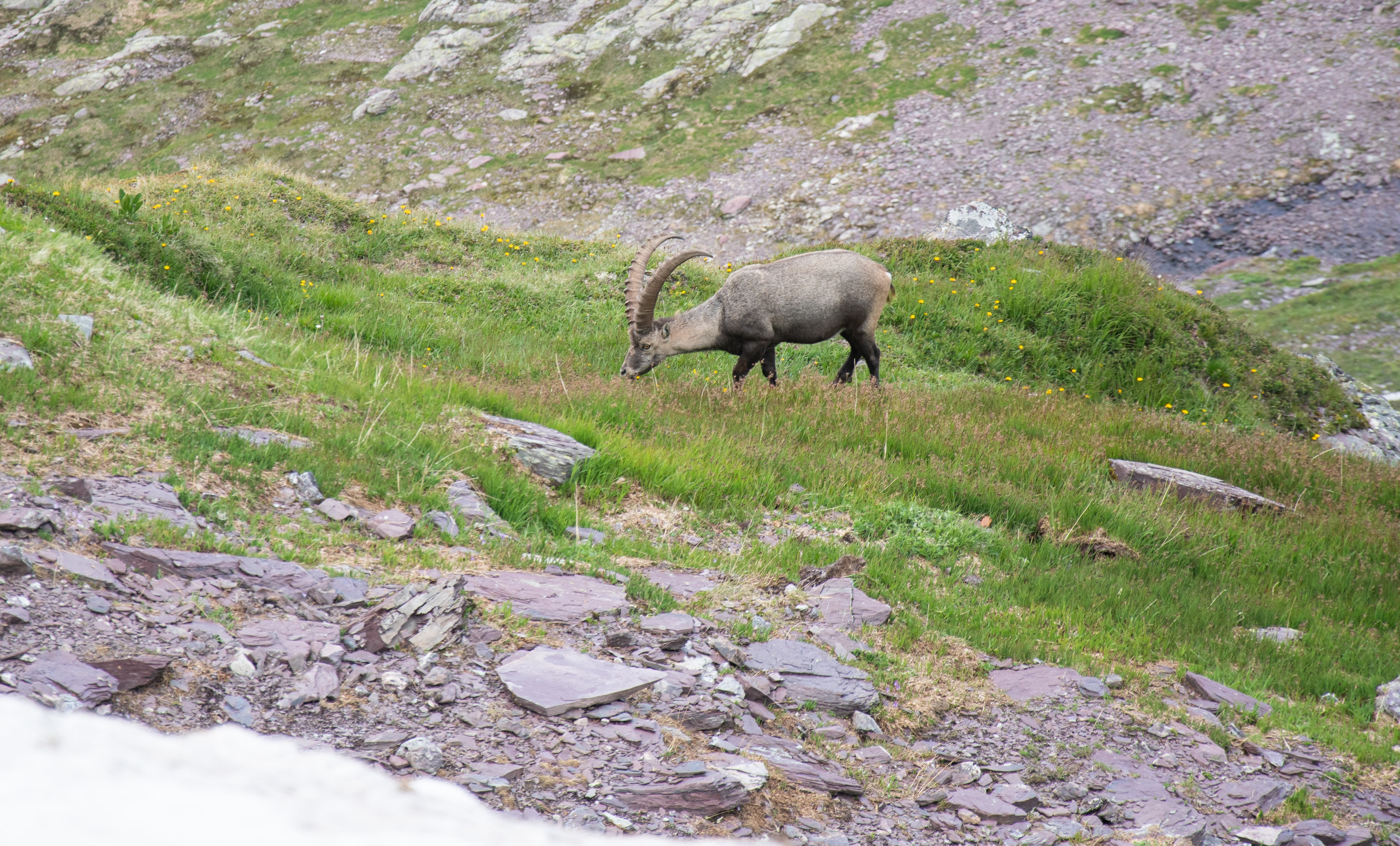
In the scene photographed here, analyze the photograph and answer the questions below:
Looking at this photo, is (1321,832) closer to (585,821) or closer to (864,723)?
(864,723)

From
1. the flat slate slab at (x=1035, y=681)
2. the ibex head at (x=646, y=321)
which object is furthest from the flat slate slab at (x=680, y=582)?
the ibex head at (x=646, y=321)

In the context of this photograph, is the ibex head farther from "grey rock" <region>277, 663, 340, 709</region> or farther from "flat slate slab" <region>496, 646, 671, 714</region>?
"grey rock" <region>277, 663, 340, 709</region>

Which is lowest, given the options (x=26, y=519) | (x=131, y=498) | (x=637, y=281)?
(x=637, y=281)

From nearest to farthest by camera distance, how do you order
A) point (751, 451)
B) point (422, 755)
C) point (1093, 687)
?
1. point (422, 755)
2. point (1093, 687)
3. point (751, 451)

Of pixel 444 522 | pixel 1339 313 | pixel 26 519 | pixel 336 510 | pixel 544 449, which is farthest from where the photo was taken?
pixel 1339 313

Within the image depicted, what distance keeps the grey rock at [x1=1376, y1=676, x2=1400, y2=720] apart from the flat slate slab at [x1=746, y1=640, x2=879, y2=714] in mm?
3558

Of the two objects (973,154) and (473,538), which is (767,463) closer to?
(473,538)

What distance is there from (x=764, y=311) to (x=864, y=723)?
735 centimetres

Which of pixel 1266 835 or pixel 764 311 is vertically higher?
pixel 764 311

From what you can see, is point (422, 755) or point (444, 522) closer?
point (422, 755)

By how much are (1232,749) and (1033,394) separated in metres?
8.47

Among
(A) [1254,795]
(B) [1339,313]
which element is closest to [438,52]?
(B) [1339,313]

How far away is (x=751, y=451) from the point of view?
8898 mm

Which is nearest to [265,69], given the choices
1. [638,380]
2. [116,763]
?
[638,380]
